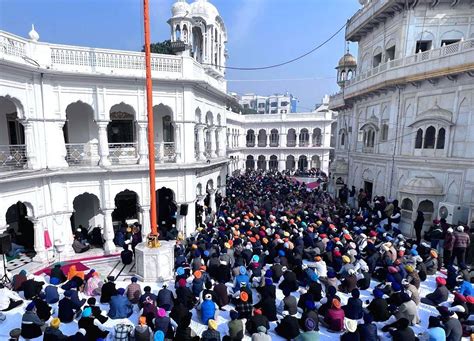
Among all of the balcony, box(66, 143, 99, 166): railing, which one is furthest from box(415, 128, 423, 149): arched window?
box(66, 143, 99, 166): railing

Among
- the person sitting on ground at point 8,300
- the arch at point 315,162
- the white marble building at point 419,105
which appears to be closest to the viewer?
the person sitting on ground at point 8,300

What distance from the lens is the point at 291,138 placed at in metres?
43.6

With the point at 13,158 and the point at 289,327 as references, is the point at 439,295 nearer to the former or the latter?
the point at 289,327

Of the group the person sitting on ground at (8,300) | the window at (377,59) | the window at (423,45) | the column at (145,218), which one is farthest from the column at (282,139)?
the person sitting on ground at (8,300)

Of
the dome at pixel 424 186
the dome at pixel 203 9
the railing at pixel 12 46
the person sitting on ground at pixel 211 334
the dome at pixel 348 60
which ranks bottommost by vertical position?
the person sitting on ground at pixel 211 334

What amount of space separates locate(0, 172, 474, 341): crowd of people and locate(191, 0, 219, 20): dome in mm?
13173

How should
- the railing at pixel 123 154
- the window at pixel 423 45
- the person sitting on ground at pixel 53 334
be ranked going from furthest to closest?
the window at pixel 423 45
the railing at pixel 123 154
the person sitting on ground at pixel 53 334

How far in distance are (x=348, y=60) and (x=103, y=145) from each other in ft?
69.7

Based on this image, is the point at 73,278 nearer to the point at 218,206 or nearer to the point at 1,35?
the point at 1,35

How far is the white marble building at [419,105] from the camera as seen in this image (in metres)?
12.9

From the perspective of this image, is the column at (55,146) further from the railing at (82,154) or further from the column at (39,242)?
the column at (39,242)

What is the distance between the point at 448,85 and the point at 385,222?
6993 mm

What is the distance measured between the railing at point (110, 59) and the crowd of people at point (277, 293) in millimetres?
7475

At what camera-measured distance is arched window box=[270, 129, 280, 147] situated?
42.8m
